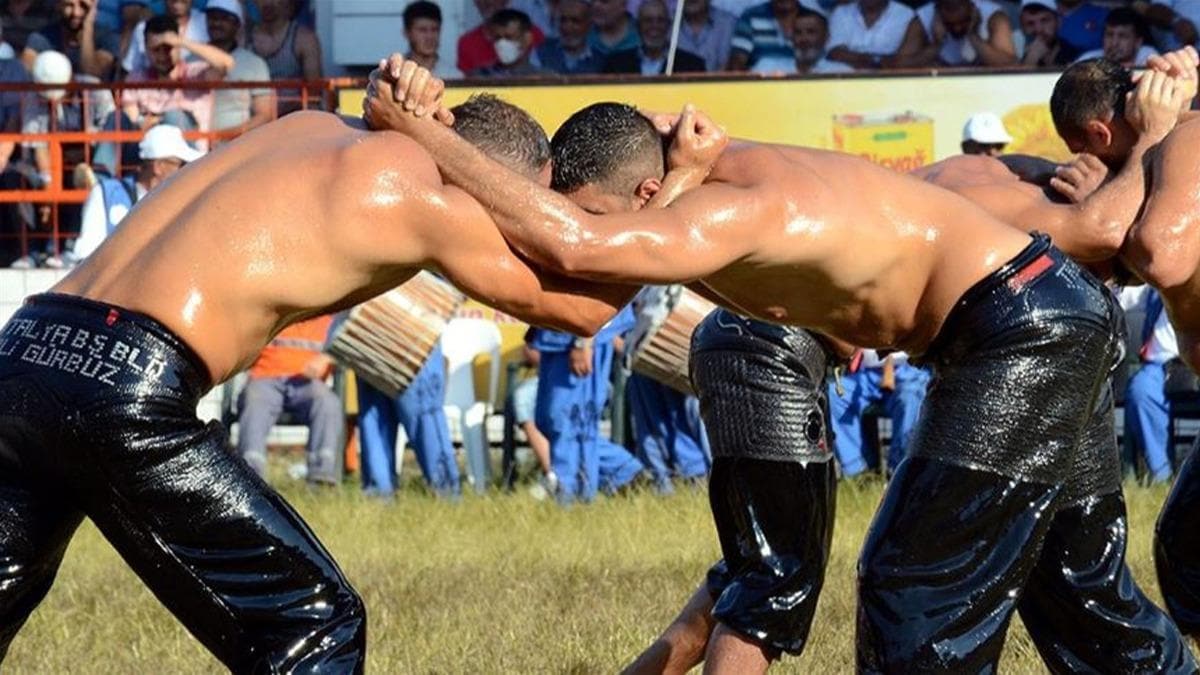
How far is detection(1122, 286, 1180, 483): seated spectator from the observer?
11.5 m

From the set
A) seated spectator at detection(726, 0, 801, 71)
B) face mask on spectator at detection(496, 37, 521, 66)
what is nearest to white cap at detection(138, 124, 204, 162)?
face mask on spectator at detection(496, 37, 521, 66)

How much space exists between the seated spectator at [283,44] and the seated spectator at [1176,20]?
4836 millimetres

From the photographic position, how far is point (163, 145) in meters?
11.6

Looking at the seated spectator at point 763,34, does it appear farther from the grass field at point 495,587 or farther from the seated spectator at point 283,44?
the grass field at point 495,587

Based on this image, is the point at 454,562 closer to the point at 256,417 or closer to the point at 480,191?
the point at 256,417

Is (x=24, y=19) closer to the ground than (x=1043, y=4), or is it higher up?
closer to the ground

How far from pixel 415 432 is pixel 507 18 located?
10.4 ft

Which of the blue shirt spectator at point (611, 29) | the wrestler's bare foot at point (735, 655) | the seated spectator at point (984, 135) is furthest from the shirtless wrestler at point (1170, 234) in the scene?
the blue shirt spectator at point (611, 29)

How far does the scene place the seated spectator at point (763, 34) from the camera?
13359 millimetres

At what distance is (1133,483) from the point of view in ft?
35.9

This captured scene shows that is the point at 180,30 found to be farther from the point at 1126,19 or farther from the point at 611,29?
the point at 1126,19

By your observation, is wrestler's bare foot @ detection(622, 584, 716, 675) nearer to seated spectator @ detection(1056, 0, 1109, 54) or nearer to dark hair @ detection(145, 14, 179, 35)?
seated spectator @ detection(1056, 0, 1109, 54)

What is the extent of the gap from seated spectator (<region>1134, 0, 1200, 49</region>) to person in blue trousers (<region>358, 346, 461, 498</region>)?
4567 mm

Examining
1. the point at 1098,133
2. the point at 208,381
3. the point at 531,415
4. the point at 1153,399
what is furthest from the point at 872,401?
the point at 208,381
